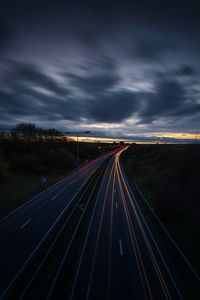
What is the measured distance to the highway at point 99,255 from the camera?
1334 centimetres

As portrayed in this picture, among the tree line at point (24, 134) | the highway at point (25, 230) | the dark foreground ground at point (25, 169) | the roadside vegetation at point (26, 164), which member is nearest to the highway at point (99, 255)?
the highway at point (25, 230)

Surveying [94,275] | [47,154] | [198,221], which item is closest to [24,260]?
[94,275]

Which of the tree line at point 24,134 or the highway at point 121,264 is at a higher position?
the tree line at point 24,134

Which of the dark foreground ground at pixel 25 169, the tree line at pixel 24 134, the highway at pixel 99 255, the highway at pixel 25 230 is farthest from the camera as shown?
the tree line at pixel 24 134

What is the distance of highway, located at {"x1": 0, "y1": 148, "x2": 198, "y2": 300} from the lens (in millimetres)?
13344

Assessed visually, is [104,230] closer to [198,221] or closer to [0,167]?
[198,221]

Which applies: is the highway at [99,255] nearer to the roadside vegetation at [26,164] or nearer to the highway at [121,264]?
the highway at [121,264]

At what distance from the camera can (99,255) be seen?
17.5m

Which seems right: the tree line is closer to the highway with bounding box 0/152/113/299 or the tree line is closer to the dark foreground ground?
the dark foreground ground

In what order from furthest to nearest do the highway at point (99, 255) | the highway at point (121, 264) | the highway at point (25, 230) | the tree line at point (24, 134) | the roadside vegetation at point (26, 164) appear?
the tree line at point (24, 134), the roadside vegetation at point (26, 164), the highway at point (25, 230), the highway at point (99, 255), the highway at point (121, 264)

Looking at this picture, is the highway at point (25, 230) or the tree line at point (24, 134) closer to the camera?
the highway at point (25, 230)

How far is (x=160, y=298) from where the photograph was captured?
1270 centimetres

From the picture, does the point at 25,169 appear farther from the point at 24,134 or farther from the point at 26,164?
the point at 24,134

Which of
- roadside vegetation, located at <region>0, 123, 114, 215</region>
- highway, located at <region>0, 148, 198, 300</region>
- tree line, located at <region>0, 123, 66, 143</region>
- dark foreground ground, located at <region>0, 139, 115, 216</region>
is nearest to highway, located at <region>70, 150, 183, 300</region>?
highway, located at <region>0, 148, 198, 300</region>
